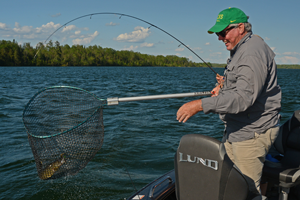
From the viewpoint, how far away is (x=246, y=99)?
187 cm

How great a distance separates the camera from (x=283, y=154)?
329 centimetres

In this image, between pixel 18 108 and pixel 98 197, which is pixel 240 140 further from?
pixel 18 108

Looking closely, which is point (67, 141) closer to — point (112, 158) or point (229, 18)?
point (229, 18)

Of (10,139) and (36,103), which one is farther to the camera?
(10,139)

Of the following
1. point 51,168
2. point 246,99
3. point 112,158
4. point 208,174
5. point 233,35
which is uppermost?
point 233,35

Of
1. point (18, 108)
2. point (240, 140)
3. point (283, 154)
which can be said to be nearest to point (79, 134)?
point (240, 140)

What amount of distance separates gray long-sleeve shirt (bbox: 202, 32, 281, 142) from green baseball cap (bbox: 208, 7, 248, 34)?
0.53ft

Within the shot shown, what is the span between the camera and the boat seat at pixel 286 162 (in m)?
2.68

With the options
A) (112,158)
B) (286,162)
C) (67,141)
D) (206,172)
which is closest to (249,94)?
(206,172)

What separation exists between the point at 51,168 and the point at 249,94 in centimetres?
272

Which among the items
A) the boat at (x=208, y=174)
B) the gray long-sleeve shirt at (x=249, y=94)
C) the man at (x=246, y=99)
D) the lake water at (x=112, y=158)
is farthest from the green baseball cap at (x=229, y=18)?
the lake water at (x=112, y=158)

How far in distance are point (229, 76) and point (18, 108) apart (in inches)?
486

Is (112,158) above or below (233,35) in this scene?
below

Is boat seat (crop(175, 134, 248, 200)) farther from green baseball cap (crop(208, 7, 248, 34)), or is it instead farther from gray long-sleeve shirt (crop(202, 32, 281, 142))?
green baseball cap (crop(208, 7, 248, 34))
